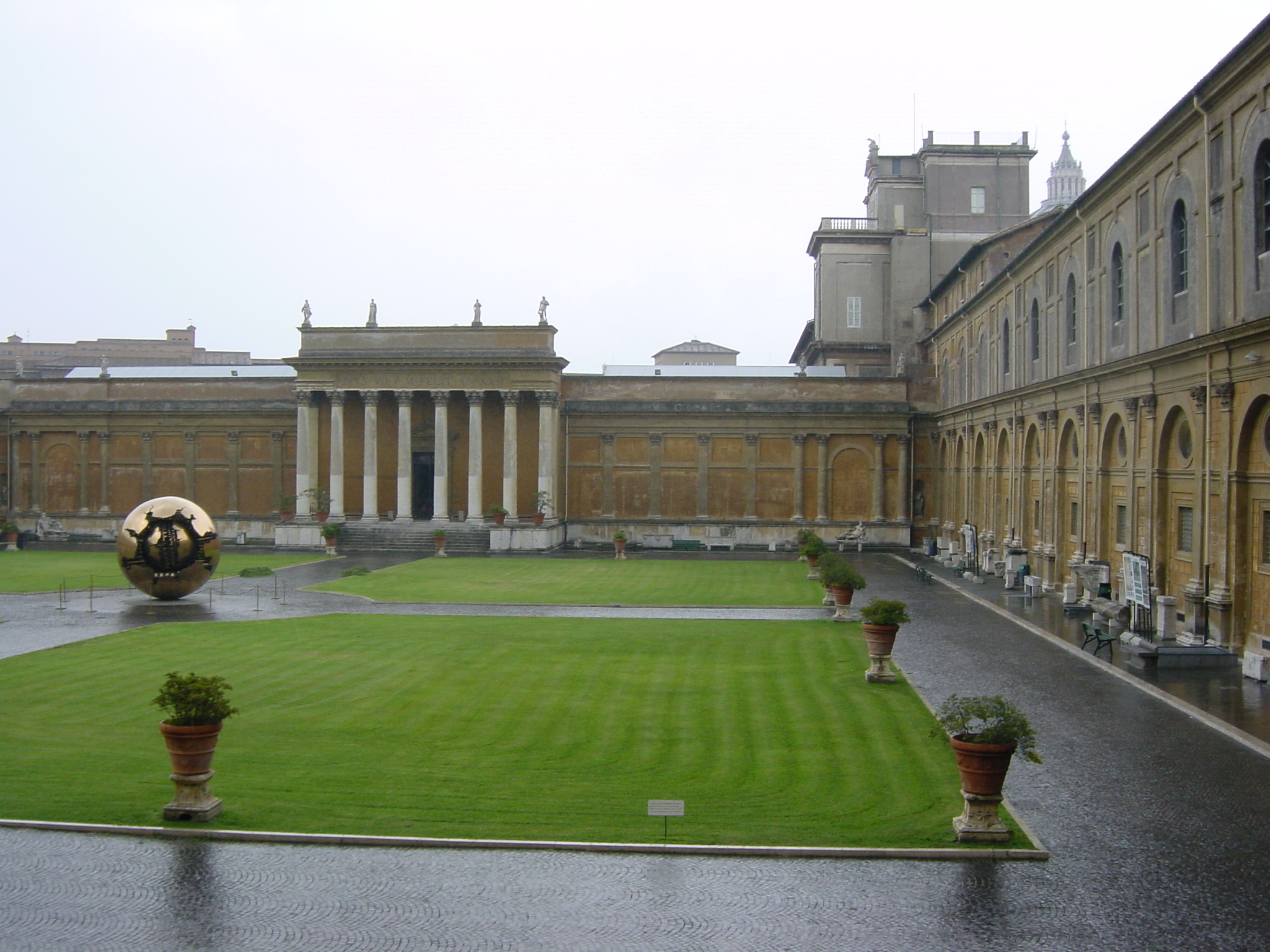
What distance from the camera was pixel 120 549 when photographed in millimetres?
33625

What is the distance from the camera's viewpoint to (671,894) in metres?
11.1

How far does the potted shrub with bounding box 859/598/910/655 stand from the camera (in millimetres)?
21297

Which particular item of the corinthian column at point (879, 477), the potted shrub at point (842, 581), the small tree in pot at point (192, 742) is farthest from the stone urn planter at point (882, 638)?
the corinthian column at point (879, 477)

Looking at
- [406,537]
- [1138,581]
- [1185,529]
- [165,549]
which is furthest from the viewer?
[406,537]

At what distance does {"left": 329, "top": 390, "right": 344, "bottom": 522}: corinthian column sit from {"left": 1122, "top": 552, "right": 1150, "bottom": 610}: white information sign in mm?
43379

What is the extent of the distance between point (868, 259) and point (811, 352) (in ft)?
29.7

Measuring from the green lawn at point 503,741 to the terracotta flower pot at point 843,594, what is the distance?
12.6 ft

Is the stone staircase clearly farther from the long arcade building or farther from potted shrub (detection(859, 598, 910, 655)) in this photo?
potted shrub (detection(859, 598, 910, 655))

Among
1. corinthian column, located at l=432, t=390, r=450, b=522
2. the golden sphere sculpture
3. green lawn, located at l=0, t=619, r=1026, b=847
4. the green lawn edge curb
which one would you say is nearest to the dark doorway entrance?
corinthian column, located at l=432, t=390, r=450, b=522

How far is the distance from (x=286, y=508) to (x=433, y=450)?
8.99m

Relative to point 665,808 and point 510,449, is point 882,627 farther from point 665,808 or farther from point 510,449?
point 510,449

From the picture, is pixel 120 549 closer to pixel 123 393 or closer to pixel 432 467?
pixel 432 467

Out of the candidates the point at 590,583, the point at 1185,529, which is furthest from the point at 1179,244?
the point at 590,583

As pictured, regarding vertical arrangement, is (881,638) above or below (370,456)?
below
